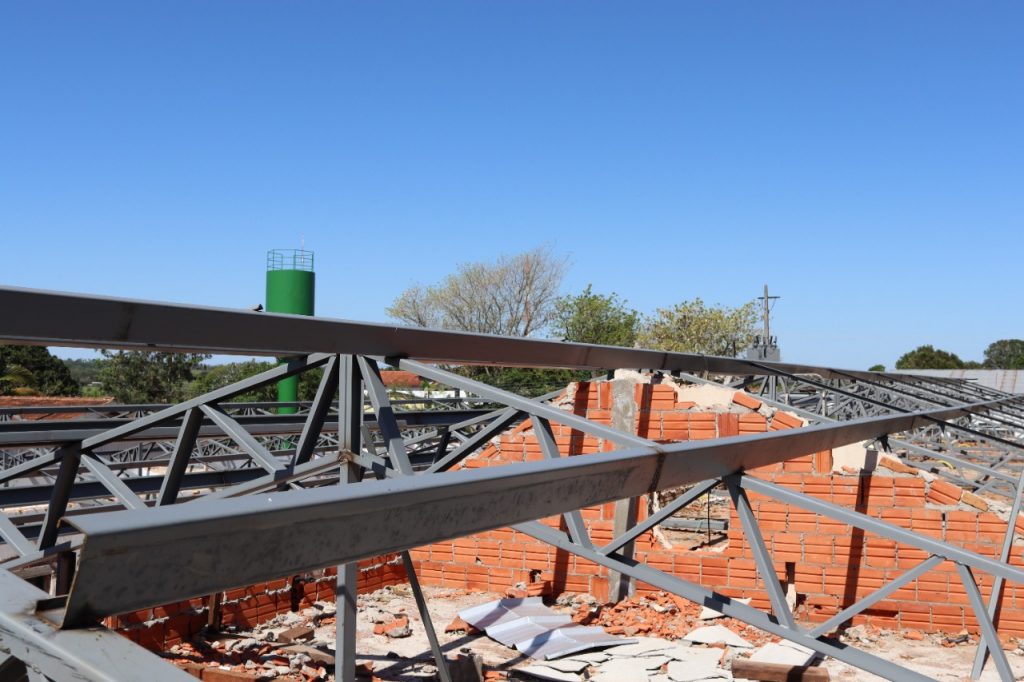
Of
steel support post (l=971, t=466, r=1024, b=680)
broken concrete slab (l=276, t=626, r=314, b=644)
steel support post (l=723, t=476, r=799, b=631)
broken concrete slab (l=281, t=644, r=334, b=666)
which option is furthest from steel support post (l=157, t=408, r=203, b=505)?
steel support post (l=971, t=466, r=1024, b=680)

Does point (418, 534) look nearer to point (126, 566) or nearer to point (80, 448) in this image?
point (126, 566)

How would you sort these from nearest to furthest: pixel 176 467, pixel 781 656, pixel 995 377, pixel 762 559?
pixel 762 559, pixel 176 467, pixel 781 656, pixel 995 377

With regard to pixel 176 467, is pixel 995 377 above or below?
above

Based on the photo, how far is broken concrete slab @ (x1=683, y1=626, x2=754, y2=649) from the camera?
8508 mm

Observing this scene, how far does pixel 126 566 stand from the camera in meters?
1.77

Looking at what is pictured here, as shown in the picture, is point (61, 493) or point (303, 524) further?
point (61, 493)

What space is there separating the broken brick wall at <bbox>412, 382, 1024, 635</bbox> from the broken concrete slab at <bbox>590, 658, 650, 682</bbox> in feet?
5.72

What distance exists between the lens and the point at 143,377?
118ft

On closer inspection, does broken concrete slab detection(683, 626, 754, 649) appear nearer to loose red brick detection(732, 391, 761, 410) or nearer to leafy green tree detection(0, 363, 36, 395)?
loose red brick detection(732, 391, 761, 410)

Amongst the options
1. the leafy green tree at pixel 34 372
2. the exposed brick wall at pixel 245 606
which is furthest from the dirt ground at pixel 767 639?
the leafy green tree at pixel 34 372

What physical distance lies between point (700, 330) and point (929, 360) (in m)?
22.5

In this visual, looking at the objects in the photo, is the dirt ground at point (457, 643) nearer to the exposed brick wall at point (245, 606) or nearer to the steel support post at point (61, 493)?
the exposed brick wall at point (245, 606)

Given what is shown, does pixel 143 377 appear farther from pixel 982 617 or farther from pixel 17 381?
pixel 982 617

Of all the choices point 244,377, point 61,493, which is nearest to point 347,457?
point 61,493
